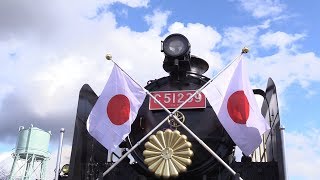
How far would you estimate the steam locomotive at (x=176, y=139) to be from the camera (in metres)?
5.58

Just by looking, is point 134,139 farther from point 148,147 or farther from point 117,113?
point 148,147

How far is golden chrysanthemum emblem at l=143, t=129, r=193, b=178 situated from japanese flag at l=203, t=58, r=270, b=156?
0.75m

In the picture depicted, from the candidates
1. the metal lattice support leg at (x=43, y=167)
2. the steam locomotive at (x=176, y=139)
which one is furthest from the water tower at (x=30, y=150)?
the steam locomotive at (x=176, y=139)

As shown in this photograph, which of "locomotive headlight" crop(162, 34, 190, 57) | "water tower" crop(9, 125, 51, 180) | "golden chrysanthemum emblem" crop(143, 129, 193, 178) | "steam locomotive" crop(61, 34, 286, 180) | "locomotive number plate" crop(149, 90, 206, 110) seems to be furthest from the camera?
"water tower" crop(9, 125, 51, 180)

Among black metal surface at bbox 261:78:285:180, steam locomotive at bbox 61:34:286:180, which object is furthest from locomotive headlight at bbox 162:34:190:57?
black metal surface at bbox 261:78:285:180

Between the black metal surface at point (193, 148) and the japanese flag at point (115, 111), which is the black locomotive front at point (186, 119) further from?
the japanese flag at point (115, 111)

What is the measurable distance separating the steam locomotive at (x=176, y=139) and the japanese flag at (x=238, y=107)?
11.5 inches

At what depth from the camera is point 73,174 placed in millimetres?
6223

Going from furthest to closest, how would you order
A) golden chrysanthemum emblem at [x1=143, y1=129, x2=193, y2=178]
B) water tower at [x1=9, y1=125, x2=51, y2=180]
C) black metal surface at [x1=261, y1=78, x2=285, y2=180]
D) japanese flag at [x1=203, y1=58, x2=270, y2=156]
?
water tower at [x1=9, y1=125, x2=51, y2=180] < japanese flag at [x1=203, y1=58, x2=270, y2=156] < golden chrysanthemum emblem at [x1=143, y1=129, x2=193, y2=178] < black metal surface at [x1=261, y1=78, x2=285, y2=180]

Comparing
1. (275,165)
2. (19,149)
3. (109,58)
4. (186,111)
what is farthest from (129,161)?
(19,149)

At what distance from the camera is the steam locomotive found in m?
5.58

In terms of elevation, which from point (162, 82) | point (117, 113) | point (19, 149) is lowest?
point (117, 113)

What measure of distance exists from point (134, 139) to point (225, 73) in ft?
5.80

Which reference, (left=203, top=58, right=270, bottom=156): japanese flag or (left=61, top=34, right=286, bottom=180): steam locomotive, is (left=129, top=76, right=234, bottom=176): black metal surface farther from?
(left=203, top=58, right=270, bottom=156): japanese flag
